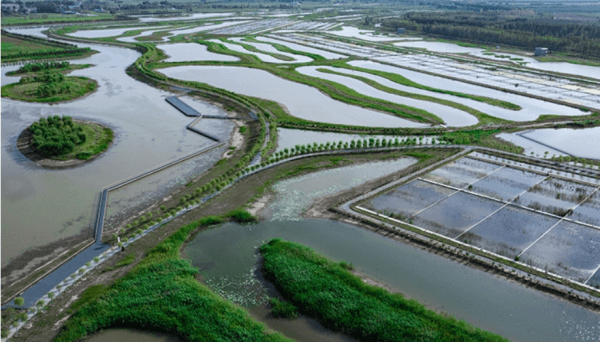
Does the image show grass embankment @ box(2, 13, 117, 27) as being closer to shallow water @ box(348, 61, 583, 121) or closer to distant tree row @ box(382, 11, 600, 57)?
distant tree row @ box(382, 11, 600, 57)

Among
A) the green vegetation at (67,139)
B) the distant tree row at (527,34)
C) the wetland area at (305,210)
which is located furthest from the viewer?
the distant tree row at (527,34)

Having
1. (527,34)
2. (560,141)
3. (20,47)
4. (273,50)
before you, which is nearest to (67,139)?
(560,141)

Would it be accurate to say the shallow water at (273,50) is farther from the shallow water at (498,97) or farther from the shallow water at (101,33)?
the shallow water at (101,33)

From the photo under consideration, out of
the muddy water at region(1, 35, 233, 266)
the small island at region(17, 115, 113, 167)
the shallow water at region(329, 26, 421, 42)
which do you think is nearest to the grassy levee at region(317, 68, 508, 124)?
the muddy water at region(1, 35, 233, 266)

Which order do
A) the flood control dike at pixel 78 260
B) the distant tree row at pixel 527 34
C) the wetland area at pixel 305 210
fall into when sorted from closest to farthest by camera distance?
the wetland area at pixel 305 210 < the flood control dike at pixel 78 260 < the distant tree row at pixel 527 34

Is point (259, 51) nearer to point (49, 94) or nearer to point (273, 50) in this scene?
point (273, 50)

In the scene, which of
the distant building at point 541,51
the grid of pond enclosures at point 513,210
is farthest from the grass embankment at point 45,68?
the distant building at point 541,51

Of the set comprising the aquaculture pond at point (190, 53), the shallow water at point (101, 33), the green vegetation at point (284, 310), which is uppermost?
the shallow water at point (101, 33)
